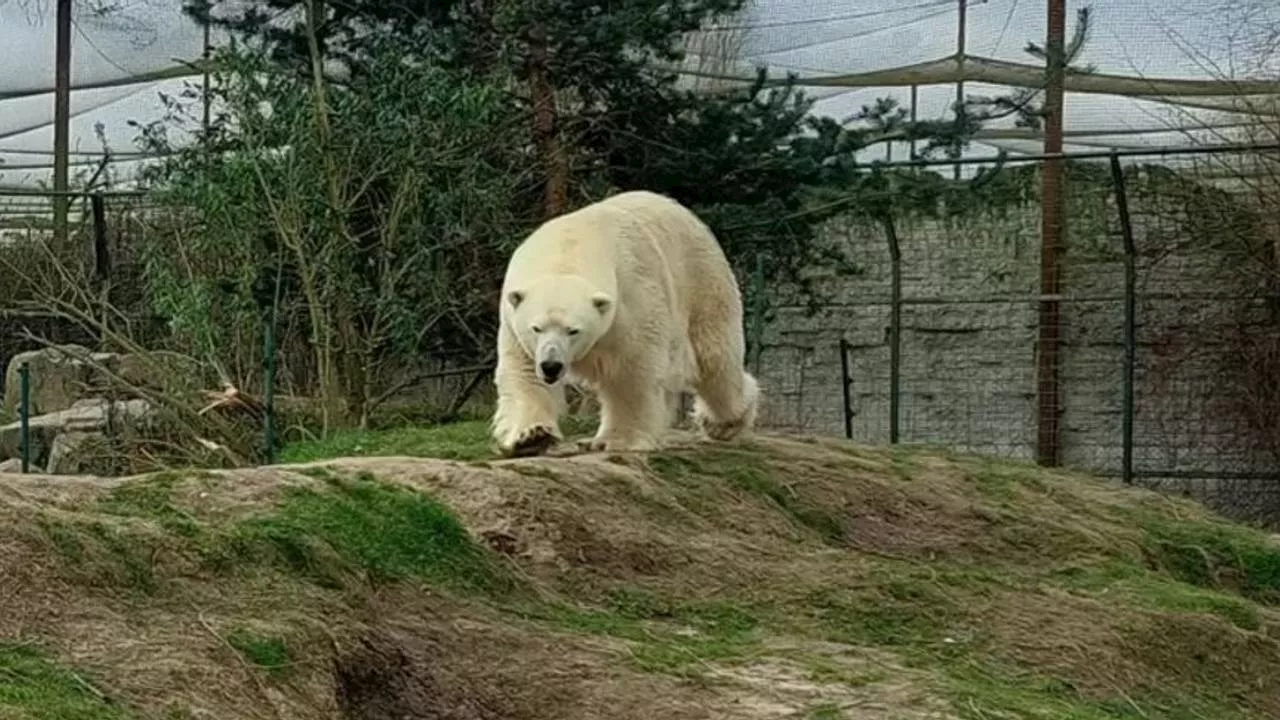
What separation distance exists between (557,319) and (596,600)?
1551 mm

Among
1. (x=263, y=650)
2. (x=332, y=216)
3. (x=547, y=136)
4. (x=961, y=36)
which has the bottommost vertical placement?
(x=263, y=650)

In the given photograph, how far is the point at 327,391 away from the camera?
11031 millimetres

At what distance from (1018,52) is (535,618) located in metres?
10.1

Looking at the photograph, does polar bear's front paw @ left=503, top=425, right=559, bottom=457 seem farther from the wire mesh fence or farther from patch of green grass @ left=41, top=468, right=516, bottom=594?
the wire mesh fence

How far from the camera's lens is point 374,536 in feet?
15.6

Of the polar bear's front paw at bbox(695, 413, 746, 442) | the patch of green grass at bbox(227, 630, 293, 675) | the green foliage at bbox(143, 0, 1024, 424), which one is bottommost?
the patch of green grass at bbox(227, 630, 293, 675)

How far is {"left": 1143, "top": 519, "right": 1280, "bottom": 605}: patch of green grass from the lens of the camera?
7.59 metres

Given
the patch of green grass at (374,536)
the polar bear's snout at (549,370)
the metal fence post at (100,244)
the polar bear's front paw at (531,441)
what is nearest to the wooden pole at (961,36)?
the metal fence post at (100,244)

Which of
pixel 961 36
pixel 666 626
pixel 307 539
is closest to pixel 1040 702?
pixel 666 626

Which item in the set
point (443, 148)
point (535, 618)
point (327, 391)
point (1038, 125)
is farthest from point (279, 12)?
point (535, 618)

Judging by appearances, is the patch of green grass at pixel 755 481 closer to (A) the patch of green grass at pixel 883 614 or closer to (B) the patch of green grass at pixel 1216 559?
(A) the patch of green grass at pixel 883 614

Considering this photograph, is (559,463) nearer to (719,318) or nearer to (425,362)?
(719,318)

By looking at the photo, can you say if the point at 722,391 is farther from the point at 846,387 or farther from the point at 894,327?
the point at 846,387

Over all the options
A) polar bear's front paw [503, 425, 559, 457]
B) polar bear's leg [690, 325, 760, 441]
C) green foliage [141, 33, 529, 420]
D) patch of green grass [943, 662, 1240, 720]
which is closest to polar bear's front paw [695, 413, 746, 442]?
polar bear's leg [690, 325, 760, 441]
